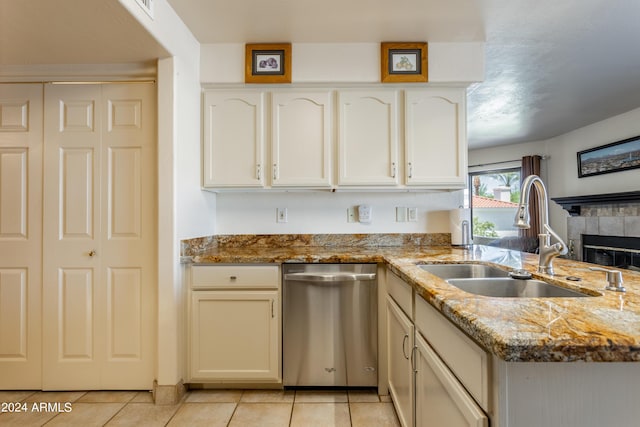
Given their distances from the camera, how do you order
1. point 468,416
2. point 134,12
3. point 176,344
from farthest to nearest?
1. point 176,344
2. point 134,12
3. point 468,416

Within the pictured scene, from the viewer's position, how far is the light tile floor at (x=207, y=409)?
176 centimetres

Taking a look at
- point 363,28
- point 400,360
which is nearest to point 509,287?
point 400,360

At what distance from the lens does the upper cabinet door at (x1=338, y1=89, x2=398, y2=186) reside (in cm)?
233

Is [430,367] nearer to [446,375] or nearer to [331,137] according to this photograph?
[446,375]

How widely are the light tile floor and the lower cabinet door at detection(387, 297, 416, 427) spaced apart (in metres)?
0.20

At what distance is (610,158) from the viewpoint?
417cm

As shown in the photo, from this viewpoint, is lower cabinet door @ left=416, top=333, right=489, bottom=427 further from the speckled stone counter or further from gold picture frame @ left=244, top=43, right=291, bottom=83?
gold picture frame @ left=244, top=43, right=291, bottom=83

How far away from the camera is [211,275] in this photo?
6.65ft

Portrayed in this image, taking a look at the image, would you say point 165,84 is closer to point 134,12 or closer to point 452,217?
point 134,12

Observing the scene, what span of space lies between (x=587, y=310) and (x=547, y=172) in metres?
5.46

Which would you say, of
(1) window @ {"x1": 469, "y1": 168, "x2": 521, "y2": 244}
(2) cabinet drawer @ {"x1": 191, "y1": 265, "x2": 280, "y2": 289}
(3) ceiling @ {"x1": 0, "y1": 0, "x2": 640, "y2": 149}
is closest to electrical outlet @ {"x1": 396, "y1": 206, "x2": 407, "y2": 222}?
(3) ceiling @ {"x1": 0, "y1": 0, "x2": 640, "y2": 149}

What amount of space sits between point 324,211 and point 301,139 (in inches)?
25.0

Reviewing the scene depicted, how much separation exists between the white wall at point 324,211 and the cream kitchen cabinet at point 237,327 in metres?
0.69

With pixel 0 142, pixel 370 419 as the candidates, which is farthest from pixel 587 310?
pixel 0 142
